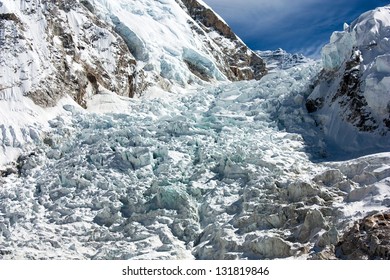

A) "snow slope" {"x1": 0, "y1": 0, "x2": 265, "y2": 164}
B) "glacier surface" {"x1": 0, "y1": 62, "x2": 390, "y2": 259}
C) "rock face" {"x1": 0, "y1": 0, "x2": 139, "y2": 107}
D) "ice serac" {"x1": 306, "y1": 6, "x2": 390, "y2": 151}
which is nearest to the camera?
"glacier surface" {"x1": 0, "y1": 62, "x2": 390, "y2": 259}

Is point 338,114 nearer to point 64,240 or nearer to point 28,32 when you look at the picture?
point 64,240

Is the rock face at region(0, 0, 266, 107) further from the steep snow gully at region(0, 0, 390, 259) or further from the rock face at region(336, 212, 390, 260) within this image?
the rock face at region(336, 212, 390, 260)

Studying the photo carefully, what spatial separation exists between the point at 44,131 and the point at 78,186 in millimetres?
5276

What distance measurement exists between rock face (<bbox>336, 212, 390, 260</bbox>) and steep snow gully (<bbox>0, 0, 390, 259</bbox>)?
0.05 metres

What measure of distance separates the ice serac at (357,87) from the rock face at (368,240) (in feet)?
22.7

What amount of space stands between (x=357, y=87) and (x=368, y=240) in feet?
36.7

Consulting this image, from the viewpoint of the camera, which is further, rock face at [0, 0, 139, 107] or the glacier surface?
rock face at [0, 0, 139, 107]

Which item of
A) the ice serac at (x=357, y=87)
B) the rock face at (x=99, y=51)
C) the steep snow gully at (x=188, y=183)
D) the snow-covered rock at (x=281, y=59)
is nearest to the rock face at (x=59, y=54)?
the rock face at (x=99, y=51)

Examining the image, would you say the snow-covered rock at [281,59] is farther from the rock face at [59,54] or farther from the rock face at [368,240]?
the rock face at [368,240]

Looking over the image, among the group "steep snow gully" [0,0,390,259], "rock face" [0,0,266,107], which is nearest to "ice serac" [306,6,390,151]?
"steep snow gully" [0,0,390,259]

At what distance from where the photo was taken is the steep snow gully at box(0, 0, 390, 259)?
73.4ft

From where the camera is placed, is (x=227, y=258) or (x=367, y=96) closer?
(x=227, y=258)
